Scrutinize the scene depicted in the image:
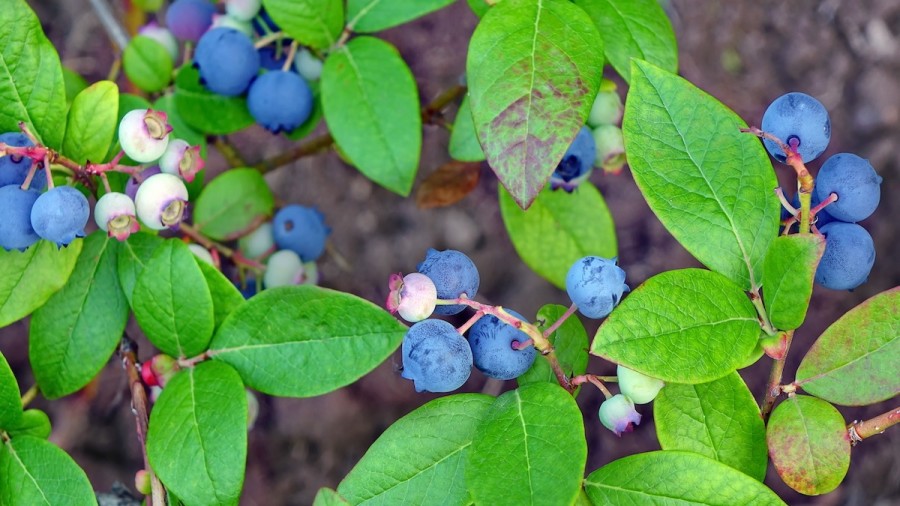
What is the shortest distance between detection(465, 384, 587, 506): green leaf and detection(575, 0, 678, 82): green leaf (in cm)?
60

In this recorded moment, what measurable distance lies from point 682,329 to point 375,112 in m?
0.71

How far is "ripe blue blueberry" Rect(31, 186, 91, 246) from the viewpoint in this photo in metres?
1.16

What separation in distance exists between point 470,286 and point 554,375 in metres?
0.19

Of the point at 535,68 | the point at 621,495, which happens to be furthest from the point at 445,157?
the point at 621,495

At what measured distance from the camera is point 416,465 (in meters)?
1.19

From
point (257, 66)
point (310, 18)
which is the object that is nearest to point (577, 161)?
point (310, 18)

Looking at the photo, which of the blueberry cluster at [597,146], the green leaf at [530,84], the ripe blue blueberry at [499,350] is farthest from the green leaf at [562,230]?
the ripe blue blueberry at [499,350]

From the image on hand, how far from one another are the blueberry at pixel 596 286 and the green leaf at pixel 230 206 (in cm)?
79

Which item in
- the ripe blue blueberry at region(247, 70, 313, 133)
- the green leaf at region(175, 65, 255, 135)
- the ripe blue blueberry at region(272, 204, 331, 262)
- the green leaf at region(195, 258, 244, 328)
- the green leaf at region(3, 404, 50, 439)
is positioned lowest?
the ripe blue blueberry at region(272, 204, 331, 262)

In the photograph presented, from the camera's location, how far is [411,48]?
264cm

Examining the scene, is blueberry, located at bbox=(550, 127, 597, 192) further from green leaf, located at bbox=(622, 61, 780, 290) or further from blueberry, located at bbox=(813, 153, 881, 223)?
blueberry, located at bbox=(813, 153, 881, 223)

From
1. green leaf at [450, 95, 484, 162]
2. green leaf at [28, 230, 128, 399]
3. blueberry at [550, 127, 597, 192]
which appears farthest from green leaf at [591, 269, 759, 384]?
green leaf at [28, 230, 128, 399]

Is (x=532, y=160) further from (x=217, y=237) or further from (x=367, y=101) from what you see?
(x=217, y=237)

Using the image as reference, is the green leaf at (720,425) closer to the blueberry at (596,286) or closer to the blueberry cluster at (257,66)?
the blueberry at (596,286)
